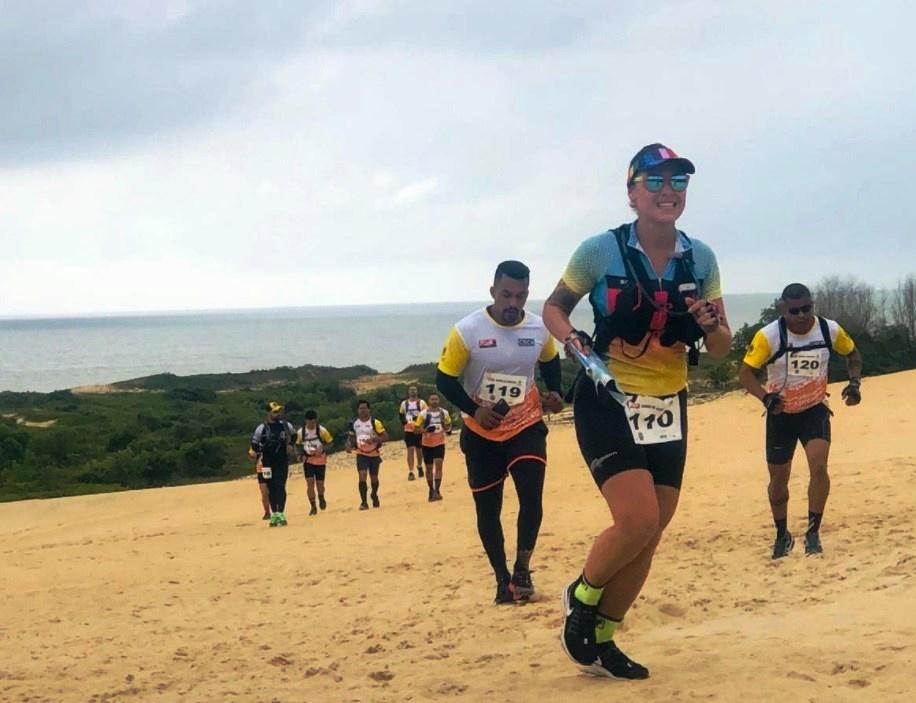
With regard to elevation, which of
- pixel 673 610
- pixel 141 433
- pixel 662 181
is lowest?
pixel 141 433

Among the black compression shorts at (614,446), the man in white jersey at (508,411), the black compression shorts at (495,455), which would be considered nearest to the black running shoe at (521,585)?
the man in white jersey at (508,411)

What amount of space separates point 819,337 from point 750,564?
1.81 metres

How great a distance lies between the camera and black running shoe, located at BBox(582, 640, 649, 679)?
4469 millimetres

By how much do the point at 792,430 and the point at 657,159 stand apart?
13.7ft

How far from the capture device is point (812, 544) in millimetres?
7797

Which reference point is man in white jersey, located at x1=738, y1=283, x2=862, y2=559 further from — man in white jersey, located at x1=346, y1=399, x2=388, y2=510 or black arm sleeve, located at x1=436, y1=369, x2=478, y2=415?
man in white jersey, located at x1=346, y1=399, x2=388, y2=510

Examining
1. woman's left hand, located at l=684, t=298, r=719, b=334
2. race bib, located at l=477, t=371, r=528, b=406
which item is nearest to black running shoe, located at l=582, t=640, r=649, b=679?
woman's left hand, located at l=684, t=298, r=719, b=334

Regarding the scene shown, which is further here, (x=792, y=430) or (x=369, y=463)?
(x=369, y=463)

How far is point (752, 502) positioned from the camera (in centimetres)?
1160

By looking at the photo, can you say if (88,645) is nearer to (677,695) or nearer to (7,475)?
(677,695)

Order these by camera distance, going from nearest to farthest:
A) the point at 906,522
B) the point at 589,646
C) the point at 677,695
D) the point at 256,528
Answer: the point at 677,695, the point at 589,646, the point at 906,522, the point at 256,528

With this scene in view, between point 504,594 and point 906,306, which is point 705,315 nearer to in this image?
point 504,594

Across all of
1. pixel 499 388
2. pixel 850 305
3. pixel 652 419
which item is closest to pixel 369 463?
pixel 499 388

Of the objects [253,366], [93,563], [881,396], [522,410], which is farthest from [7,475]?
[253,366]
